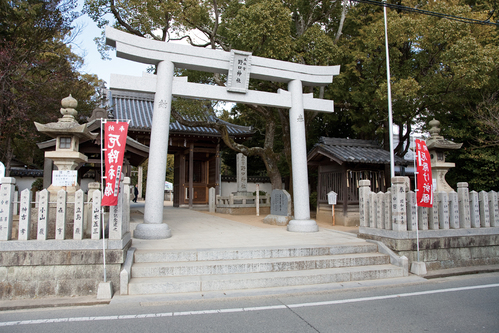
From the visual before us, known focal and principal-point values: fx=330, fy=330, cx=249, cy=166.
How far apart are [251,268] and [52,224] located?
3778mm

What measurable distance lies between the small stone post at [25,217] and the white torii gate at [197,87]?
2687 mm

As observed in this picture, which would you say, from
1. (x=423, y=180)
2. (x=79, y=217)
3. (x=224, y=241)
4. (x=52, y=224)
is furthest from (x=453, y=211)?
(x=52, y=224)

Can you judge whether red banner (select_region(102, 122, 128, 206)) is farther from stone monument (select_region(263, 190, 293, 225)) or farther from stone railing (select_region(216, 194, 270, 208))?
stone railing (select_region(216, 194, 270, 208))

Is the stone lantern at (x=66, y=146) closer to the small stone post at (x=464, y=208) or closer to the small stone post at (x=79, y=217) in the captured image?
the small stone post at (x=79, y=217)

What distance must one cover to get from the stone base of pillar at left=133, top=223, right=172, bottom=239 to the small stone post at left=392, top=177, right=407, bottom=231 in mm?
5403

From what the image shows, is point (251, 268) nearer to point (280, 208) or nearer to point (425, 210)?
point (425, 210)

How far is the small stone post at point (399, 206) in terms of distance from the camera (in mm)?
7328

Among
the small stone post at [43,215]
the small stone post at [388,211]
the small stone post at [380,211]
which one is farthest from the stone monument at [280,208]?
the small stone post at [43,215]

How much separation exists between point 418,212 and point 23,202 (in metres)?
8.12

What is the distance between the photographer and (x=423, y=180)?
7.30 m

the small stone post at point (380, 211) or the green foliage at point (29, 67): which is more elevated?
the green foliage at point (29, 67)

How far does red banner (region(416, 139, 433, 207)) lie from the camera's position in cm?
728

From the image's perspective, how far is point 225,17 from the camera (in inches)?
575

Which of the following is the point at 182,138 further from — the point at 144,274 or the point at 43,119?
the point at 144,274
